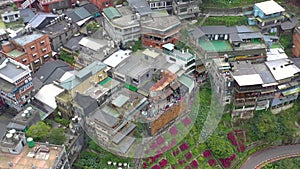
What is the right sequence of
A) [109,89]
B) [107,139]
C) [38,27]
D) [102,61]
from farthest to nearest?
[38,27]
[102,61]
[109,89]
[107,139]

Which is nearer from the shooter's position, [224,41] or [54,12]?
[224,41]

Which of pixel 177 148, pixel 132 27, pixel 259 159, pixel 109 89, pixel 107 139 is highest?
pixel 132 27

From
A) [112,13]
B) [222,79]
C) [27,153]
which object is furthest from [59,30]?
[222,79]

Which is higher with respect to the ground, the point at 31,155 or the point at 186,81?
the point at 186,81

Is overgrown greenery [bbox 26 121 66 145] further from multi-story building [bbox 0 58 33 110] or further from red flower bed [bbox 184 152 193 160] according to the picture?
red flower bed [bbox 184 152 193 160]

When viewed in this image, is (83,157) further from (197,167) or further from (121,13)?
(121,13)

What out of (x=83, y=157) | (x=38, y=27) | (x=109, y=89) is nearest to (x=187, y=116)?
(x=109, y=89)

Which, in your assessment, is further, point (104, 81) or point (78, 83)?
point (104, 81)

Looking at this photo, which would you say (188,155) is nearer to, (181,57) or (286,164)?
(286,164)
